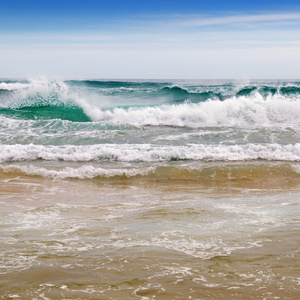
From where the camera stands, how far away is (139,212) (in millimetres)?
5406

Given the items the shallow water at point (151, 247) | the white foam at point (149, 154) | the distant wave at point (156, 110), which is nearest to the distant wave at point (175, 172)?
the white foam at point (149, 154)

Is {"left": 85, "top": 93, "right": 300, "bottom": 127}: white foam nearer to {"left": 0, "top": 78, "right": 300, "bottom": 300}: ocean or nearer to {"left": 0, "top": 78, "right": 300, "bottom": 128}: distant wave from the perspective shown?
{"left": 0, "top": 78, "right": 300, "bottom": 128}: distant wave

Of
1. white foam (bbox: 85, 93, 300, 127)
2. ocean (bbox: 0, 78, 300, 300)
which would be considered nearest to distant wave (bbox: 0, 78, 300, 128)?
white foam (bbox: 85, 93, 300, 127)

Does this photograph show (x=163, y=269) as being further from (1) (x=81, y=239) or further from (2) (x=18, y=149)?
(2) (x=18, y=149)

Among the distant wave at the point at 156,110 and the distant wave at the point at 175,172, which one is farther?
the distant wave at the point at 156,110

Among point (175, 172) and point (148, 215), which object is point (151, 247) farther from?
point (175, 172)

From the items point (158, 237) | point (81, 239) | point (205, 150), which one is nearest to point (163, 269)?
point (158, 237)

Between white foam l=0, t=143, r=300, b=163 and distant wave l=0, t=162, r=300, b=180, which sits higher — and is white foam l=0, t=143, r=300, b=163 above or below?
above

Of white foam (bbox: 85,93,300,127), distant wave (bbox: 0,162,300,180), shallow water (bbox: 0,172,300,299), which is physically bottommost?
distant wave (bbox: 0,162,300,180)

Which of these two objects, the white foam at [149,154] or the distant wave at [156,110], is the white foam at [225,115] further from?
the white foam at [149,154]

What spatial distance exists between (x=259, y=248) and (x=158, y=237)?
3.26 feet

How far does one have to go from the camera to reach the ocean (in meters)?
2.86

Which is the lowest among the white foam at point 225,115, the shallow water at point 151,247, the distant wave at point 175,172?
the distant wave at point 175,172

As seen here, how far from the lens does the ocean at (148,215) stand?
2863mm
